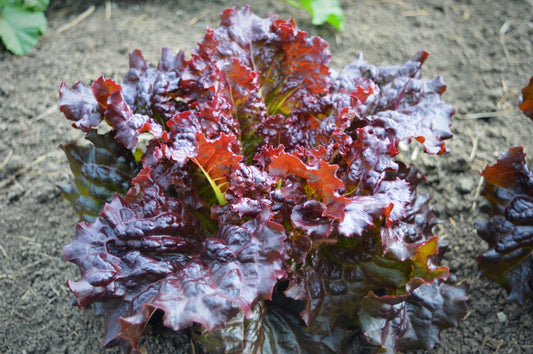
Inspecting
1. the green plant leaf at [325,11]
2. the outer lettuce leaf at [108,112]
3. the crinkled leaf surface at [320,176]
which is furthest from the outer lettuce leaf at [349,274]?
the green plant leaf at [325,11]

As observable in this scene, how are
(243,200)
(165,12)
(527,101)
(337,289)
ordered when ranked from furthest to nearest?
(165,12)
(527,101)
(337,289)
(243,200)

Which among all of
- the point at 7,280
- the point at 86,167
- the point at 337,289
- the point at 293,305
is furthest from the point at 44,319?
the point at 337,289

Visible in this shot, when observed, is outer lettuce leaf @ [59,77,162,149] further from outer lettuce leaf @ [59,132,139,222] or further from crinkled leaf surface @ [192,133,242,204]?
crinkled leaf surface @ [192,133,242,204]

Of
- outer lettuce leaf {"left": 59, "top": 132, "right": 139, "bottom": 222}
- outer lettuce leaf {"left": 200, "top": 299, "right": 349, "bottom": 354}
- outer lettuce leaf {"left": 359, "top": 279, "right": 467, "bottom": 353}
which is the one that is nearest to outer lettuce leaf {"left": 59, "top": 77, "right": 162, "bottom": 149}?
outer lettuce leaf {"left": 59, "top": 132, "right": 139, "bottom": 222}

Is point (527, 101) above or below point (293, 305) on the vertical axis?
above

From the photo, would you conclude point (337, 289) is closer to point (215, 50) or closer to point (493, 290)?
point (493, 290)

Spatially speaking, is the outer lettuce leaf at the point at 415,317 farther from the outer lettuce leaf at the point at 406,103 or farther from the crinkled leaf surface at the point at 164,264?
the outer lettuce leaf at the point at 406,103

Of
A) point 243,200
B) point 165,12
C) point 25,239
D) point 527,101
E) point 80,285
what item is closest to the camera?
point 80,285
